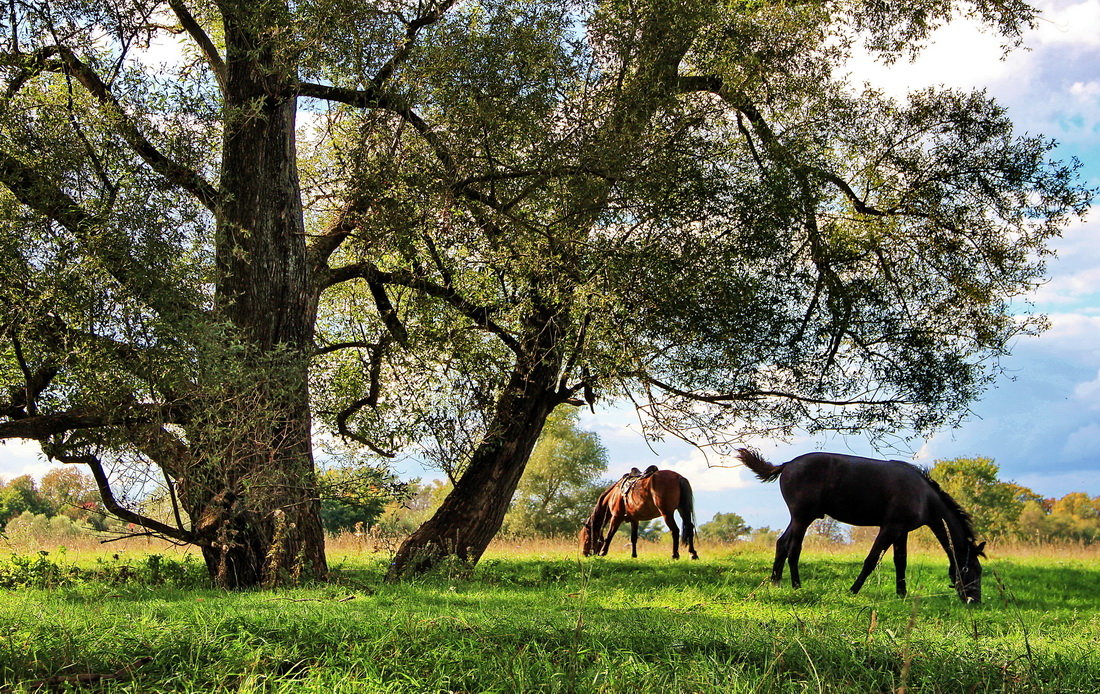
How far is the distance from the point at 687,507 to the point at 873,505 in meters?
5.94

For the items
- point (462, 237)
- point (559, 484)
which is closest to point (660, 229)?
point (462, 237)

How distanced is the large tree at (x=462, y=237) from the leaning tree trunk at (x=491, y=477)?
0.17 feet

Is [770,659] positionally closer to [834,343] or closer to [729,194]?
[729,194]

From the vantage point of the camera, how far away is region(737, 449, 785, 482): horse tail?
Result: 13.6m

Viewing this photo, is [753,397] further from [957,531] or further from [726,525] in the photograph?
[726,525]

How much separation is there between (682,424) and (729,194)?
371 centimetres

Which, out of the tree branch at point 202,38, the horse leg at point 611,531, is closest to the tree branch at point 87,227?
the tree branch at point 202,38

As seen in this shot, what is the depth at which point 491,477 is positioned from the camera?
609 inches

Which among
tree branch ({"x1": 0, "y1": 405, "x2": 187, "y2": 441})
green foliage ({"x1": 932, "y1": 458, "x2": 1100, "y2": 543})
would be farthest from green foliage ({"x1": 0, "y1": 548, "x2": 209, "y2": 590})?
green foliage ({"x1": 932, "y1": 458, "x2": 1100, "y2": 543})

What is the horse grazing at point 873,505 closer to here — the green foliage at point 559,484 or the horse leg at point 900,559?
the horse leg at point 900,559

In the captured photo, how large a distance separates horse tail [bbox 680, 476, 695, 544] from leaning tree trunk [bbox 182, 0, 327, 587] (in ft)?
24.9

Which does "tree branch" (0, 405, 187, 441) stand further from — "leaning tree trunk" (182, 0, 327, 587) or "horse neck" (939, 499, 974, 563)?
"horse neck" (939, 499, 974, 563)

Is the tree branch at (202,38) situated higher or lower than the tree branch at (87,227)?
higher

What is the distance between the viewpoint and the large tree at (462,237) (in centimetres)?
1083
